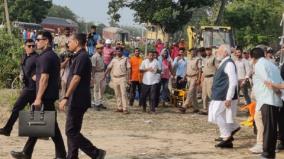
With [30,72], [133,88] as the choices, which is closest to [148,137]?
[30,72]

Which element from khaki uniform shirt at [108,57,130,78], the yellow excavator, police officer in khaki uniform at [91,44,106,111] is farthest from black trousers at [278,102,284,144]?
the yellow excavator

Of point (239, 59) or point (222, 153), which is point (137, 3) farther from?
point (222, 153)

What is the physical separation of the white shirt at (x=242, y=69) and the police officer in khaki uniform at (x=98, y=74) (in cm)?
408

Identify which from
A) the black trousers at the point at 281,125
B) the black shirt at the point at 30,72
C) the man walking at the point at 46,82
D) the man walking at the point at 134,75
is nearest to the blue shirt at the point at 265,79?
the black trousers at the point at 281,125

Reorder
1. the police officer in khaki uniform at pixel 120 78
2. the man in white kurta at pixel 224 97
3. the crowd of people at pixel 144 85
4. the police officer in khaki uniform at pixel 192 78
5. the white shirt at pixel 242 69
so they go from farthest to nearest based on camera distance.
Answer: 1. the white shirt at pixel 242 69
2. the police officer in khaki uniform at pixel 192 78
3. the police officer in khaki uniform at pixel 120 78
4. the man in white kurta at pixel 224 97
5. the crowd of people at pixel 144 85

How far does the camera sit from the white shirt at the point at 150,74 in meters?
16.4

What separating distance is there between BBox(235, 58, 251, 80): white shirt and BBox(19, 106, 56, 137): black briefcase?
9964mm

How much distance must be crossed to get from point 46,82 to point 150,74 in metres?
8.22

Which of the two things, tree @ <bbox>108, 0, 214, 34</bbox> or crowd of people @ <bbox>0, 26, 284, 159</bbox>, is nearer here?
crowd of people @ <bbox>0, 26, 284, 159</bbox>

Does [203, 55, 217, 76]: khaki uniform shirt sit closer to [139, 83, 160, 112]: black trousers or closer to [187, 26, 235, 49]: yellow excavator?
[139, 83, 160, 112]: black trousers

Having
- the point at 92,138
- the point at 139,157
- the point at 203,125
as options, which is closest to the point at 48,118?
the point at 139,157

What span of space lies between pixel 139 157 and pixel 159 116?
621 cm

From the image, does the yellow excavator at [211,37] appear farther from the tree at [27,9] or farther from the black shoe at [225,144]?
the tree at [27,9]

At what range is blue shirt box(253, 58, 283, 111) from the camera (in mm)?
9164
